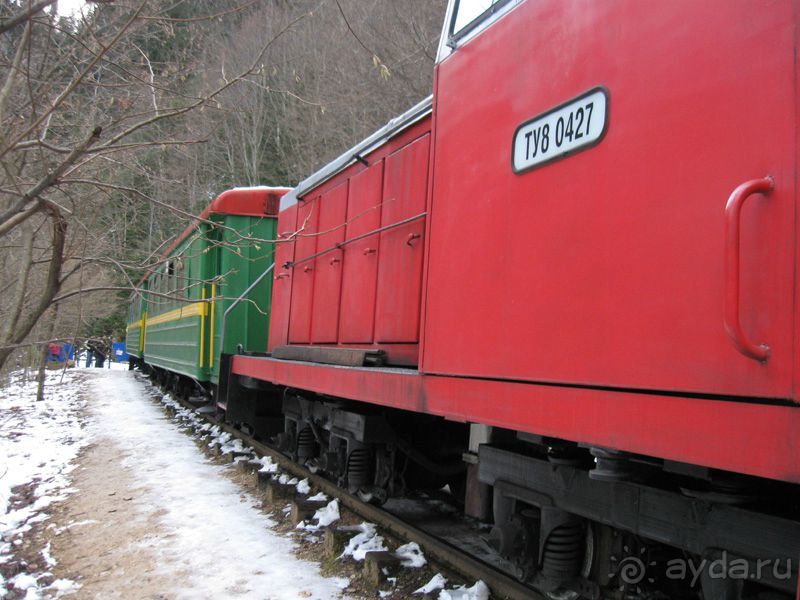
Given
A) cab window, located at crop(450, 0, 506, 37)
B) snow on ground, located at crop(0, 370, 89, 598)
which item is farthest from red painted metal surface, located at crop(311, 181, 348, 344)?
snow on ground, located at crop(0, 370, 89, 598)

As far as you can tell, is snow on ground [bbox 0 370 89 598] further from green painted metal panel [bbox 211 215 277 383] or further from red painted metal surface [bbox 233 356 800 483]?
red painted metal surface [bbox 233 356 800 483]

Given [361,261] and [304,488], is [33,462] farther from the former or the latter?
[361,261]

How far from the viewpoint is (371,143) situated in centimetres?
533

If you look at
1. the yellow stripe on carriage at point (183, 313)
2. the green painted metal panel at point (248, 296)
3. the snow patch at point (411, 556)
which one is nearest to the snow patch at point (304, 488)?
the snow patch at point (411, 556)

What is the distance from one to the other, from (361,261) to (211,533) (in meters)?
2.43

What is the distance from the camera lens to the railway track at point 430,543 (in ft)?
11.8

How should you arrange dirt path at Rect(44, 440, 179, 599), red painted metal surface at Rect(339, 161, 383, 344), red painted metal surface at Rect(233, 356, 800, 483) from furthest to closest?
red painted metal surface at Rect(339, 161, 383, 344) → dirt path at Rect(44, 440, 179, 599) → red painted metal surface at Rect(233, 356, 800, 483)

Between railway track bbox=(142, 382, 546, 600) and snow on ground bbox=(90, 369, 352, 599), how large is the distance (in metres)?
0.63

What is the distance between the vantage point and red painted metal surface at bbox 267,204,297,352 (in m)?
7.28

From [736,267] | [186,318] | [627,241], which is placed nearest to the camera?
[736,267]

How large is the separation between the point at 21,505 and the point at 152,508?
1.64 m

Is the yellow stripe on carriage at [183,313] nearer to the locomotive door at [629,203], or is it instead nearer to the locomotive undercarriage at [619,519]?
the locomotive undercarriage at [619,519]

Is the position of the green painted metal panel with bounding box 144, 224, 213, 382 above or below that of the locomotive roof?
below

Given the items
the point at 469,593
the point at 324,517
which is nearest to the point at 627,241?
the point at 469,593
